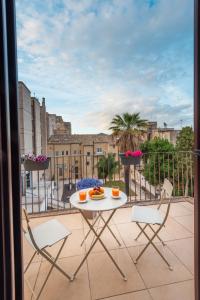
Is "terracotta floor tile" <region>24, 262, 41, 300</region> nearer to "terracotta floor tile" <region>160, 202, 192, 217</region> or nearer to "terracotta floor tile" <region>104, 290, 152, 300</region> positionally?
"terracotta floor tile" <region>104, 290, 152, 300</region>

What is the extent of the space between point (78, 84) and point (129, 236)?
3450 millimetres

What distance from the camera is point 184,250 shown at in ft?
6.54

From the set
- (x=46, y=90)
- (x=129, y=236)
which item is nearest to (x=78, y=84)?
(x=46, y=90)

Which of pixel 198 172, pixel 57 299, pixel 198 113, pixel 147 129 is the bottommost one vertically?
pixel 57 299

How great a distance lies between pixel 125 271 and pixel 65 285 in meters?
0.58

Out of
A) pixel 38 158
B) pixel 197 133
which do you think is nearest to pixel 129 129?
pixel 38 158

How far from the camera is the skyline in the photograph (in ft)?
8.00

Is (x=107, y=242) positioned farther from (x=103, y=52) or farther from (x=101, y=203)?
(x=103, y=52)

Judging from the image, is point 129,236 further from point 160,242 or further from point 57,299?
point 57,299

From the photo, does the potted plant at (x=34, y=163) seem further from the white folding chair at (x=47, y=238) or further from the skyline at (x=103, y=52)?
the skyline at (x=103, y=52)

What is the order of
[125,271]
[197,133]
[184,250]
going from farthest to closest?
[184,250] → [125,271] → [197,133]

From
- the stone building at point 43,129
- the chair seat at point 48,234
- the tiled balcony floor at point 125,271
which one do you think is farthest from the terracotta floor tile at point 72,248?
the stone building at point 43,129

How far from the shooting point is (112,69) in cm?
420

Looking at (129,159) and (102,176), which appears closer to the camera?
(129,159)
